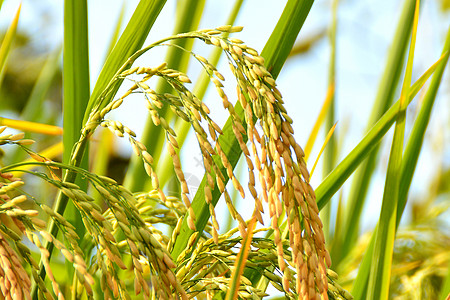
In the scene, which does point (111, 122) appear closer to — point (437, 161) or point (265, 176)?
point (265, 176)

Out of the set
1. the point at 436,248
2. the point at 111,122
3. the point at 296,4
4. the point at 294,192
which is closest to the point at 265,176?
the point at 294,192

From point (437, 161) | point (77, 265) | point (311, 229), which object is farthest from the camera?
point (437, 161)

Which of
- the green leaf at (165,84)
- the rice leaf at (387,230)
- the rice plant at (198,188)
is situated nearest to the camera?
the rice plant at (198,188)

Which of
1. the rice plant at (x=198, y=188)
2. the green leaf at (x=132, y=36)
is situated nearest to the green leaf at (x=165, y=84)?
the rice plant at (x=198, y=188)

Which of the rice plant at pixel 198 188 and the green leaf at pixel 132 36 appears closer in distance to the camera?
the rice plant at pixel 198 188

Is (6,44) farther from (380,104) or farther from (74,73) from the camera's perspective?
(380,104)

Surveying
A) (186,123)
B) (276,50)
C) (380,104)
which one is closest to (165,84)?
(186,123)

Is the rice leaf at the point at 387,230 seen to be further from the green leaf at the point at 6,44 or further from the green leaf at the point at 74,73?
the green leaf at the point at 6,44

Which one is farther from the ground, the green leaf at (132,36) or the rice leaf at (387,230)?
the green leaf at (132,36)

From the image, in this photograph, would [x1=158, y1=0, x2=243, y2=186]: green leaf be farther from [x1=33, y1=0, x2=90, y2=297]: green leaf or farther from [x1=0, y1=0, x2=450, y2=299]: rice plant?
[x1=33, y1=0, x2=90, y2=297]: green leaf
